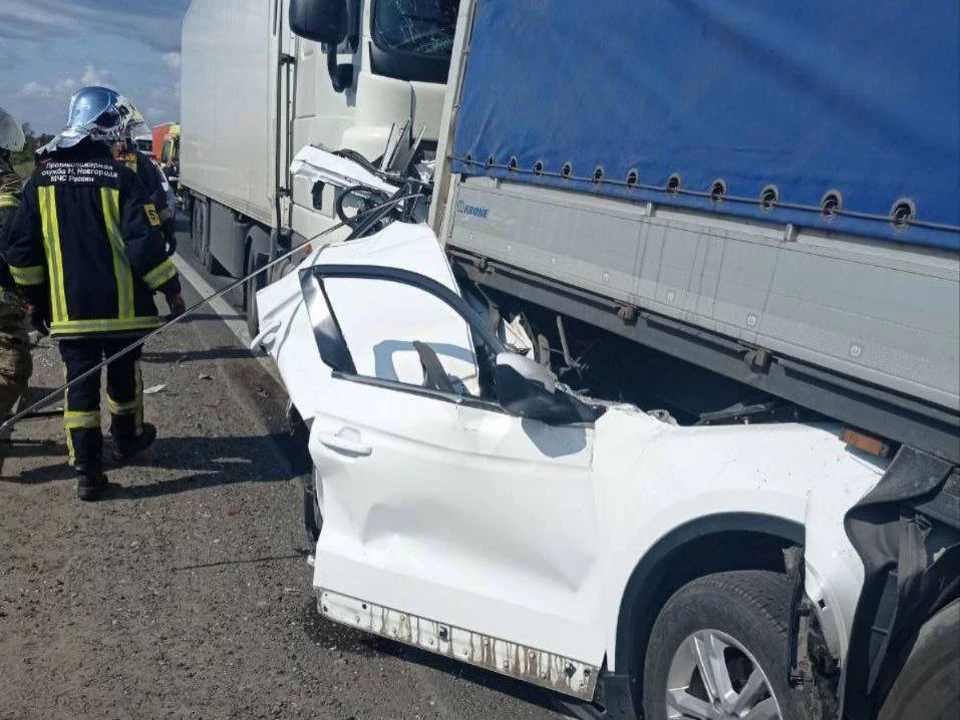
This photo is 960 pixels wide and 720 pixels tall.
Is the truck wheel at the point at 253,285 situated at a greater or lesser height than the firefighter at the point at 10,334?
lesser

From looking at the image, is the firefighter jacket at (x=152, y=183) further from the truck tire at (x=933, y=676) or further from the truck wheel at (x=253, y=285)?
the truck tire at (x=933, y=676)

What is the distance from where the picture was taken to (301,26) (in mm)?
5922

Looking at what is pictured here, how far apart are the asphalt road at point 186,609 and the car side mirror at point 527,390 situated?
1.20 m

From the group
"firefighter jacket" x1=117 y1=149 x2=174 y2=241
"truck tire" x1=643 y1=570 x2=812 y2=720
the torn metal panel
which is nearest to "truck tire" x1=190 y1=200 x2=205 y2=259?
"firefighter jacket" x1=117 y1=149 x2=174 y2=241

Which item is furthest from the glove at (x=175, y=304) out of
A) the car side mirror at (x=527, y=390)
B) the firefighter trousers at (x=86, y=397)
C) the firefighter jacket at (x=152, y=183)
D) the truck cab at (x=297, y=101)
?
the car side mirror at (x=527, y=390)

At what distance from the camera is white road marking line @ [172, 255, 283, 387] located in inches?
348

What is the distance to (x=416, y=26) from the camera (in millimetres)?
6059

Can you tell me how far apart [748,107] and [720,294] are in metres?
0.53

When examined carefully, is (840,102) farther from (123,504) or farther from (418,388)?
(123,504)

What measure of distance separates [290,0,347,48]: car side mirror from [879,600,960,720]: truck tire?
4808 mm

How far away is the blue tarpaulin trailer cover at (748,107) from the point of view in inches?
92.0

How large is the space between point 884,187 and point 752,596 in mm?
Result: 1121

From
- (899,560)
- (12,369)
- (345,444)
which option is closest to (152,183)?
(12,369)

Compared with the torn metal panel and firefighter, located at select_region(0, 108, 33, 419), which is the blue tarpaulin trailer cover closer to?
the torn metal panel
